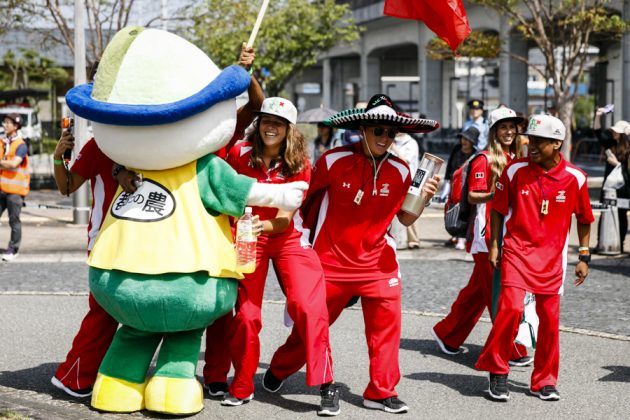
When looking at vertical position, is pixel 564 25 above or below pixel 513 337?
above

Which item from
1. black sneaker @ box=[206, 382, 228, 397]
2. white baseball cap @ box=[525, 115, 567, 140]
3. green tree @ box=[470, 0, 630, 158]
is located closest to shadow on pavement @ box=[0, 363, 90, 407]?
black sneaker @ box=[206, 382, 228, 397]

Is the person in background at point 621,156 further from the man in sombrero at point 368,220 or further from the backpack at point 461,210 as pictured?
the man in sombrero at point 368,220

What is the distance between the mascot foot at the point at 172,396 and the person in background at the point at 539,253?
184 cm

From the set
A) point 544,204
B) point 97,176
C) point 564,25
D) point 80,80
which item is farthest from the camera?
point 564,25

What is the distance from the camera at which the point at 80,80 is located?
54.5ft

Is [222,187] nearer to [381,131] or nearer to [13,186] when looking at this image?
[381,131]

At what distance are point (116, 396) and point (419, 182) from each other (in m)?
2.19

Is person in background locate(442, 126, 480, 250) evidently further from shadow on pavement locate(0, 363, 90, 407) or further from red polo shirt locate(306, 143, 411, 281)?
shadow on pavement locate(0, 363, 90, 407)

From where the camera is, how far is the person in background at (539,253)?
22.0 ft

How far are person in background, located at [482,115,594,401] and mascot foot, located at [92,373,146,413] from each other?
7.04 feet

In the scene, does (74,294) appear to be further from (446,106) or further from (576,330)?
(446,106)

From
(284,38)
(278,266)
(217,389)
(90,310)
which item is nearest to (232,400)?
(217,389)

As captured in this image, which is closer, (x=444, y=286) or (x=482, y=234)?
(x=482, y=234)

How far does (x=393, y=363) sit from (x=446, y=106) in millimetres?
44181
